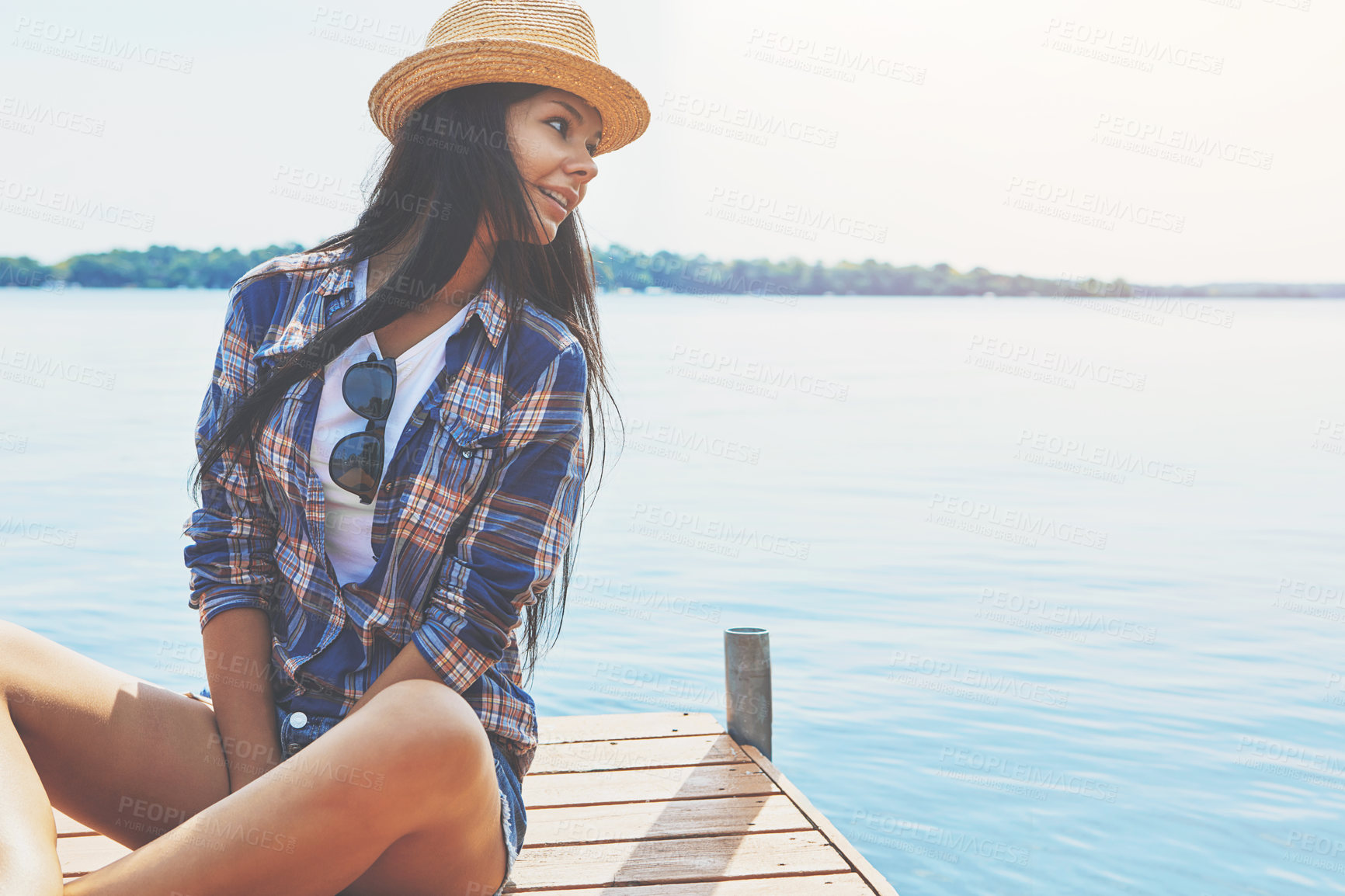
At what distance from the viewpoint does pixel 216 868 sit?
61.6 inches

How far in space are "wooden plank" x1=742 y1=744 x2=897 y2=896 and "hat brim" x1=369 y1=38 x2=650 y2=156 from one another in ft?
5.47

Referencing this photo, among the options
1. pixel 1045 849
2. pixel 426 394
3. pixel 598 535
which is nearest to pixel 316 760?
pixel 426 394

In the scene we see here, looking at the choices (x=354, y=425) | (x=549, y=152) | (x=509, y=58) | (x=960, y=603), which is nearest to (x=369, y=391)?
(x=354, y=425)

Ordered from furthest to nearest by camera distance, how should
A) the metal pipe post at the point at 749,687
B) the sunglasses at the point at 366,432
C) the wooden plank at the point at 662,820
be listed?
the metal pipe post at the point at 749,687
the wooden plank at the point at 662,820
the sunglasses at the point at 366,432

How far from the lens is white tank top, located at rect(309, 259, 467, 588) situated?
208 cm

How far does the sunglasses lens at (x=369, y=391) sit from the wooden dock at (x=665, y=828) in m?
1.08

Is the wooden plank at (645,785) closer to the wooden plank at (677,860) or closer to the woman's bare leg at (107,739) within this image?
the wooden plank at (677,860)

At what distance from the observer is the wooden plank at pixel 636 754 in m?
3.28

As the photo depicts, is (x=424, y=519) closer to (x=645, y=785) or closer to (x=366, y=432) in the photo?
(x=366, y=432)

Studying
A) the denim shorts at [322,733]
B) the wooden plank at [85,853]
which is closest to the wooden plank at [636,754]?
the wooden plank at [85,853]

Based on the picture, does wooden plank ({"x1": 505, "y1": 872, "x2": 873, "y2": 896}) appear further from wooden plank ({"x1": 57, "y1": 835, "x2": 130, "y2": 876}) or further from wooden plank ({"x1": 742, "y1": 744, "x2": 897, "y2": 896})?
wooden plank ({"x1": 57, "y1": 835, "x2": 130, "y2": 876})

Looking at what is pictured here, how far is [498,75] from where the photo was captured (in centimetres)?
212

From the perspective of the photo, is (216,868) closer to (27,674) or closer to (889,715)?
(27,674)

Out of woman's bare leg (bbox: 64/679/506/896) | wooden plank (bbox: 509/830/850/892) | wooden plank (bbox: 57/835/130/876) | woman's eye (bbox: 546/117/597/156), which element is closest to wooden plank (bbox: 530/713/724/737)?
wooden plank (bbox: 509/830/850/892)
